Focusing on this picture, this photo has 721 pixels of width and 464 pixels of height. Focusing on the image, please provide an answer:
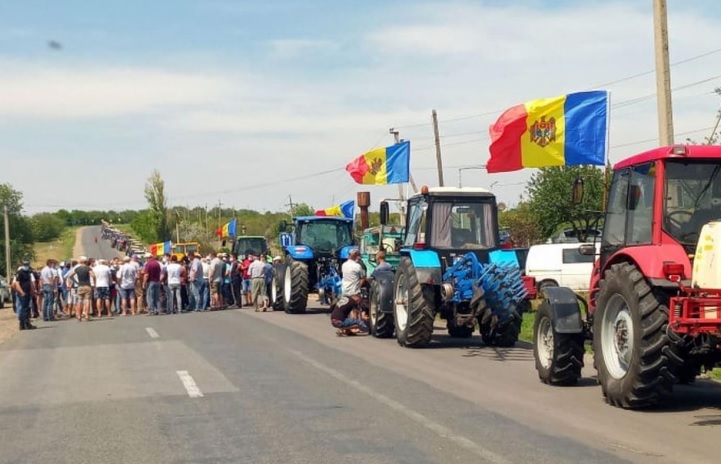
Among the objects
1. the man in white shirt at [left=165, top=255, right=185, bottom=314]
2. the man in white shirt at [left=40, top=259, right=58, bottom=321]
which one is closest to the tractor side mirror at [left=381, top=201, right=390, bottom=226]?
the man in white shirt at [left=165, top=255, right=185, bottom=314]

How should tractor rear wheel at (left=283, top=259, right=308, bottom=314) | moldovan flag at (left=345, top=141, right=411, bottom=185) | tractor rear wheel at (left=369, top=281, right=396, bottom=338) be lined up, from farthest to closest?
moldovan flag at (left=345, top=141, right=411, bottom=185)
tractor rear wheel at (left=283, top=259, right=308, bottom=314)
tractor rear wheel at (left=369, top=281, right=396, bottom=338)

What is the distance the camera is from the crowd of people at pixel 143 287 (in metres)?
27.1

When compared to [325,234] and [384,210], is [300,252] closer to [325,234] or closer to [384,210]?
[325,234]

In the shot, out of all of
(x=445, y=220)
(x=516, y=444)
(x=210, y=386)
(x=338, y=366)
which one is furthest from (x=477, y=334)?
(x=516, y=444)

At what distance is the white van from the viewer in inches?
1076

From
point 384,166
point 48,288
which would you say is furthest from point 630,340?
point 384,166

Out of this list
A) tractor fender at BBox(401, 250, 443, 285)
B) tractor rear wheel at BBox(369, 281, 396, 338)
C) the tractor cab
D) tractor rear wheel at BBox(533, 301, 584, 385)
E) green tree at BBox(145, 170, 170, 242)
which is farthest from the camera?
green tree at BBox(145, 170, 170, 242)

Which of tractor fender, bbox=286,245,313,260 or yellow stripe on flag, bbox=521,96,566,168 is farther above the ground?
yellow stripe on flag, bbox=521,96,566,168

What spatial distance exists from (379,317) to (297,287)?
7829 mm

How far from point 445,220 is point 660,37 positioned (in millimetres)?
4690

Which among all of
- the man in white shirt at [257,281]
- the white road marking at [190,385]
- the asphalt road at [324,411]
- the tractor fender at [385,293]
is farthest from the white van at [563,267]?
the white road marking at [190,385]

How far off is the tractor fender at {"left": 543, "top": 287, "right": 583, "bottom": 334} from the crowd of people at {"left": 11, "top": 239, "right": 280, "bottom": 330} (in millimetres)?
17535

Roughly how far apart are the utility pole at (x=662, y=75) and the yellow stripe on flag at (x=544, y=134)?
2.72 metres

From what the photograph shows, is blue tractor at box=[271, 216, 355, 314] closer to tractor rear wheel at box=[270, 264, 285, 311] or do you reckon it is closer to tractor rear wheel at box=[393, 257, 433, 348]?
tractor rear wheel at box=[270, 264, 285, 311]
